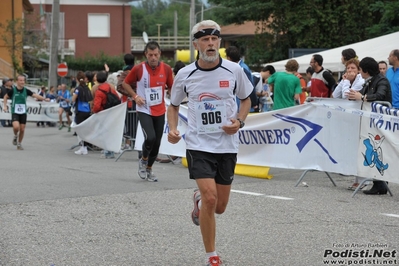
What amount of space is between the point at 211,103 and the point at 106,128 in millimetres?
9846

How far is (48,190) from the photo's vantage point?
34.6 feet

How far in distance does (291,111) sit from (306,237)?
4598 millimetres

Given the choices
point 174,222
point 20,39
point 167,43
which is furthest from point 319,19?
point 167,43

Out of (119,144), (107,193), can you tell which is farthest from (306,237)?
(119,144)

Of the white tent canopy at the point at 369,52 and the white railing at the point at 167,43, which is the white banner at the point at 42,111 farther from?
the white railing at the point at 167,43

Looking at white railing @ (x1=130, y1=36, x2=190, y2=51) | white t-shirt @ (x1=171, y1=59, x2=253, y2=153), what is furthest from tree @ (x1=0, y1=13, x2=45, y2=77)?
white t-shirt @ (x1=171, y1=59, x2=253, y2=153)

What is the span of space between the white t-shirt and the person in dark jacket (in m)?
4.42

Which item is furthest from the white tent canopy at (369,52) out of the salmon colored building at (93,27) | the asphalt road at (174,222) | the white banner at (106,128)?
the salmon colored building at (93,27)

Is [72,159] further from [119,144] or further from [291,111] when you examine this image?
[291,111]

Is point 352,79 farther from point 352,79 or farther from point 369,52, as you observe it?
point 369,52

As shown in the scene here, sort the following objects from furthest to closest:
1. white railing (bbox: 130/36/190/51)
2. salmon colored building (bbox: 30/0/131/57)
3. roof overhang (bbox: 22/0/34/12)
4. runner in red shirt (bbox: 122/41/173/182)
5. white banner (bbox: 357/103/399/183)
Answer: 1. white railing (bbox: 130/36/190/51)
2. salmon colored building (bbox: 30/0/131/57)
3. roof overhang (bbox: 22/0/34/12)
4. runner in red shirt (bbox: 122/41/173/182)
5. white banner (bbox: 357/103/399/183)

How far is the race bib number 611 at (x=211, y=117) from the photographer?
6.43 m

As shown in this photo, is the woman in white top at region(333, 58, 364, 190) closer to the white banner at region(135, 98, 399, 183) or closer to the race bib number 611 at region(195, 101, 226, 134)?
the white banner at region(135, 98, 399, 183)

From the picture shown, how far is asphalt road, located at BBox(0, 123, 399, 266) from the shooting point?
669cm
